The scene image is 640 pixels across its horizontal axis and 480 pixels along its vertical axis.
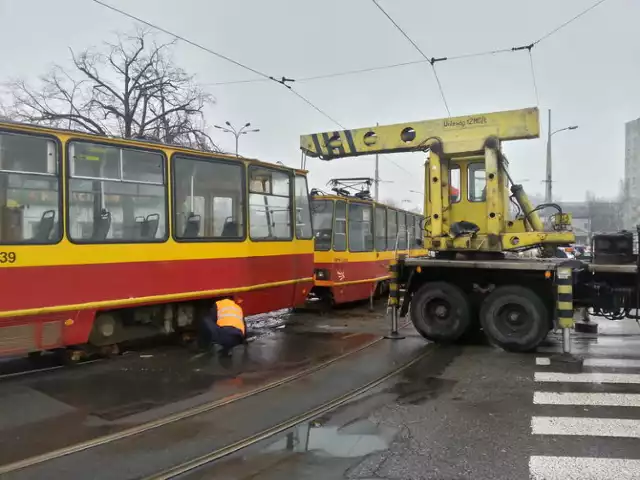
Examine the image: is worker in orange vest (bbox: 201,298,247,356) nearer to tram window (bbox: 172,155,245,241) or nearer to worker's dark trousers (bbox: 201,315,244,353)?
worker's dark trousers (bbox: 201,315,244,353)

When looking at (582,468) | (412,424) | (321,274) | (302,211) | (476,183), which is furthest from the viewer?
(321,274)

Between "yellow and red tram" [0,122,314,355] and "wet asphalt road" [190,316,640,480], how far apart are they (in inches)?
130

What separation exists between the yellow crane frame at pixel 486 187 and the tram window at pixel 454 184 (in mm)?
54

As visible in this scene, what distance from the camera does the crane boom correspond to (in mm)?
9234

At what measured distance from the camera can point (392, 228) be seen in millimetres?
16672

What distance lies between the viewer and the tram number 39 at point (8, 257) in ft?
20.4

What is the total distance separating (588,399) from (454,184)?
455cm

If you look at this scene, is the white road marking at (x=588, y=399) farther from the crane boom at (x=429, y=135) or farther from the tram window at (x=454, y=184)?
the crane boom at (x=429, y=135)

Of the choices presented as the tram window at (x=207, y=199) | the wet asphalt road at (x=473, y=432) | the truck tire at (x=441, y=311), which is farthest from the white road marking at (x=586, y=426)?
the tram window at (x=207, y=199)

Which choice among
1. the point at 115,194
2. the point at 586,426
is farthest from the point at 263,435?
the point at 115,194

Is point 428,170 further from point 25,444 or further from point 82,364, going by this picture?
point 25,444

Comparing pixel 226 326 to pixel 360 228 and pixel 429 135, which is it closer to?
pixel 429 135

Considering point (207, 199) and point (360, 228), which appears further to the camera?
point (360, 228)

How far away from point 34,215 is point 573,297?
769 centimetres
